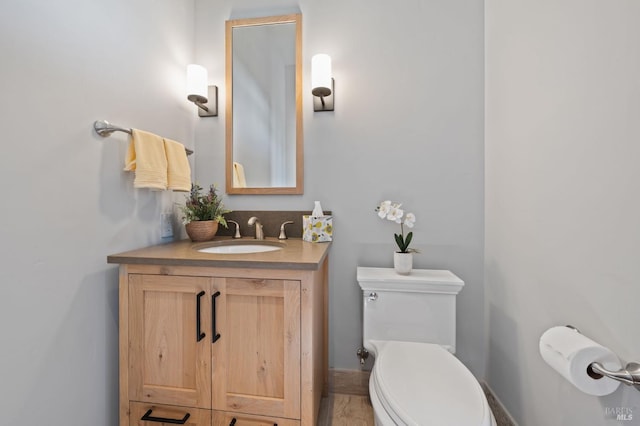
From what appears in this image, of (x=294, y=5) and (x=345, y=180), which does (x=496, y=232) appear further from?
(x=294, y=5)

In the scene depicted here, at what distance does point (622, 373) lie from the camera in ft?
1.92

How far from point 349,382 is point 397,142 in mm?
1386

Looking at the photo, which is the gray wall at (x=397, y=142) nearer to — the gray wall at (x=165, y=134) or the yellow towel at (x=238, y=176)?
the gray wall at (x=165, y=134)

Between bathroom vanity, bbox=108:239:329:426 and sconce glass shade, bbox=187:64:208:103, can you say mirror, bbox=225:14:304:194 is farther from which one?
bathroom vanity, bbox=108:239:329:426

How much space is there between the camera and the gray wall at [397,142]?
1.40 metres

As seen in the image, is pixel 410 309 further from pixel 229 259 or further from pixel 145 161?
pixel 145 161

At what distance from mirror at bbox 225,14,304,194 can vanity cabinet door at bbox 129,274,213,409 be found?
722mm

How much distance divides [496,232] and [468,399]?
81 cm

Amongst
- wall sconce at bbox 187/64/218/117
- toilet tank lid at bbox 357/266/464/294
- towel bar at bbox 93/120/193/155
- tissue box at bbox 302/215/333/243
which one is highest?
wall sconce at bbox 187/64/218/117

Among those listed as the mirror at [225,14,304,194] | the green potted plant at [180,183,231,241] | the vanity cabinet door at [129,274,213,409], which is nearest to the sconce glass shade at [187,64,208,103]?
the mirror at [225,14,304,194]

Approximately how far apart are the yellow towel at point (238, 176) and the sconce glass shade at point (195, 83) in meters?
0.41

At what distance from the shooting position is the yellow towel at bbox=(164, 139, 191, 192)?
3.93ft

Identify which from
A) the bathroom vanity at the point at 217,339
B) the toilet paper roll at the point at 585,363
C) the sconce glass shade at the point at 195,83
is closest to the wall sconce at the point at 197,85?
the sconce glass shade at the point at 195,83

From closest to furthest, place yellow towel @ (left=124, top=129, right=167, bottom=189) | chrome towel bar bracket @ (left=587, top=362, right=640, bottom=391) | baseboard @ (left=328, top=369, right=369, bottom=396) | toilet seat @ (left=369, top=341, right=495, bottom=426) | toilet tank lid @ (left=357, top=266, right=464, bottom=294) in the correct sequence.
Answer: chrome towel bar bracket @ (left=587, top=362, right=640, bottom=391), toilet seat @ (left=369, top=341, right=495, bottom=426), yellow towel @ (left=124, top=129, right=167, bottom=189), toilet tank lid @ (left=357, top=266, right=464, bottom=294), baseboard @ (left=328, top=369, right=369, bottom=396)
